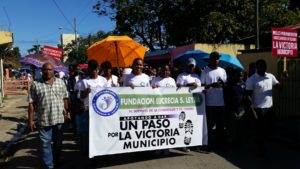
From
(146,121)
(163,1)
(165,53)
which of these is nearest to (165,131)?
(146,121)

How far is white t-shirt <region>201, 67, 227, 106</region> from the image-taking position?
7738 millimetres

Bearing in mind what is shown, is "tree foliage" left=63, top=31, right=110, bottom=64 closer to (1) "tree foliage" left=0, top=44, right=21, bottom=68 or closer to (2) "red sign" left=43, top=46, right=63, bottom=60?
(1) "tree foliage" left=0, top=44, right=21, bottom=68

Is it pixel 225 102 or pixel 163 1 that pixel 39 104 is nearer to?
pixel 225 102

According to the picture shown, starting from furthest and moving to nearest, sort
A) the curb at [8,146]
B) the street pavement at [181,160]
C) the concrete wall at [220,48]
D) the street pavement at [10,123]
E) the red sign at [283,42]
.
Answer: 1. the concrete wall at [220,48]
2. the street pavement at [10,123]
3. the red sign at [283,42]
4. the curb at [8,146]
5. the street pavement at [181,160]

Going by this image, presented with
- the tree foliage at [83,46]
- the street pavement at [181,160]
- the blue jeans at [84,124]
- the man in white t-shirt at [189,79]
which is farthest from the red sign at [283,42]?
the tree foliage at [83,46]

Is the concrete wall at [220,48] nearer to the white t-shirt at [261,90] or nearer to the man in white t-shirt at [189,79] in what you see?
the man in white t-shirt at [189,79]

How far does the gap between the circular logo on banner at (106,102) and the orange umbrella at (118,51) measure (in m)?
4.66

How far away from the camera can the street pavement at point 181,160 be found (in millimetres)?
6980

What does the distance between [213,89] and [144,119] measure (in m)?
1.57

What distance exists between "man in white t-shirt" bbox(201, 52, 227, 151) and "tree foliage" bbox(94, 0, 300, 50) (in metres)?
18.0

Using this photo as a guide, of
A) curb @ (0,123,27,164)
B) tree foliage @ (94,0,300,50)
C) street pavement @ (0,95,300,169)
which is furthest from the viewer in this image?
tree foliage @ (94,0,300,50)

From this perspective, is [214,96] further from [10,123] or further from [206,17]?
[206,17]

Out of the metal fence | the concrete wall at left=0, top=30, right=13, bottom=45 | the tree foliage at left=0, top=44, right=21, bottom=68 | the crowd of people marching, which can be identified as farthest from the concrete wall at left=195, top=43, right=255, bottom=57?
the metal fence

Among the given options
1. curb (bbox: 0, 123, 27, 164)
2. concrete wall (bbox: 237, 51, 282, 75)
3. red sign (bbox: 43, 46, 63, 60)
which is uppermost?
red sign (bbox: 43, 46, 63, 60)
